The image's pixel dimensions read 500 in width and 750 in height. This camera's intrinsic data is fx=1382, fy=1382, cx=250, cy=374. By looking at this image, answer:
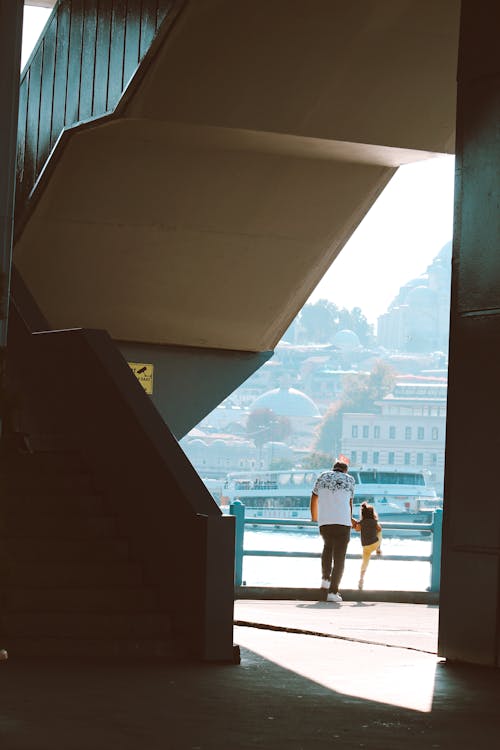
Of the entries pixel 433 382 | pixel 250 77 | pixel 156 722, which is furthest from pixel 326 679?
pixel 433 382

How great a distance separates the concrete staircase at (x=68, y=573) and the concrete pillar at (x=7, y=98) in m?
1.76

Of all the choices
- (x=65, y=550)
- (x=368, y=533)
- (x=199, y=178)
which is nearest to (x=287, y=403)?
(x=368, y=533)

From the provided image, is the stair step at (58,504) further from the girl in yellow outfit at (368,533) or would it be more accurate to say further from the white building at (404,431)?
the white building at (404,431)

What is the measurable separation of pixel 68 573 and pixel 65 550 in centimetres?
34

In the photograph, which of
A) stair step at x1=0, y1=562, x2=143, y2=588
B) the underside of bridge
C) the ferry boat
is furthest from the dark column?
the ferry boat

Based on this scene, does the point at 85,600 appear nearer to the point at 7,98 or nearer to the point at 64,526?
the point at 64,526

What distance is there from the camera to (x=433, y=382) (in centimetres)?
17925

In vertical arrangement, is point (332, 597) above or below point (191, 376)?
below

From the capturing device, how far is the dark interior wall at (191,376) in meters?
17.8

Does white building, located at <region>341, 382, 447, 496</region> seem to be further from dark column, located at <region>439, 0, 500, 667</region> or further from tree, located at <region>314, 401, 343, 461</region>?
dark column, located at <region>439, 0, 500, 667</region>

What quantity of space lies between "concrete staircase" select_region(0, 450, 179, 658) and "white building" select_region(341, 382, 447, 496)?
13956cm

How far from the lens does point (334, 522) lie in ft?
50.6

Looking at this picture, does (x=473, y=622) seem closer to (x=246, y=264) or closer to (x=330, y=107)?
(x=330, y=107)

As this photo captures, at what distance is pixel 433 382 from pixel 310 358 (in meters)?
18.2
